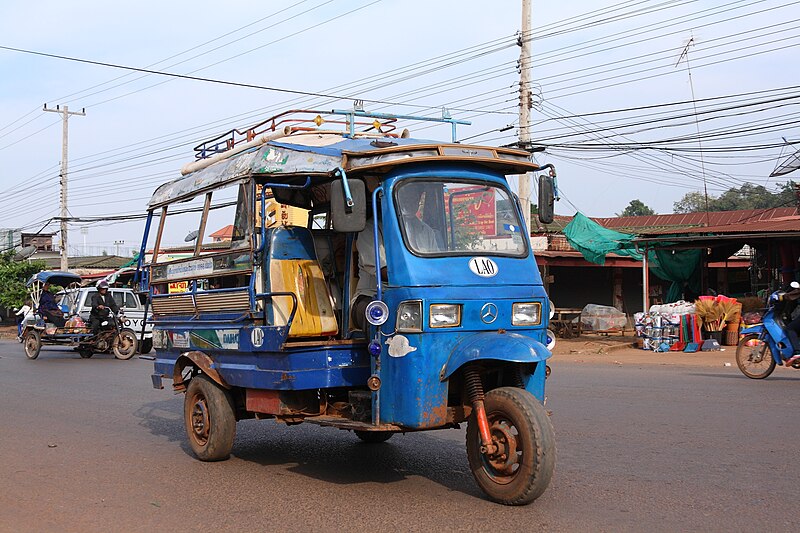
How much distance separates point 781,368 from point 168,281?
11.9 meters

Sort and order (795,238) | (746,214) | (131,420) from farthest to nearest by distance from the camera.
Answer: (746,214)
(795,238)
(131,420)

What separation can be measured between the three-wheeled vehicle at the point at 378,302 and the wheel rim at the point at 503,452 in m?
0.01

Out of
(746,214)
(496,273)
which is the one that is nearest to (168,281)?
(496,273)

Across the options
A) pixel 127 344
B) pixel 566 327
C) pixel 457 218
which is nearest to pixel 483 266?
pixel 457 218

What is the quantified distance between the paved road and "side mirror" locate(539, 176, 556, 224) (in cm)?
209

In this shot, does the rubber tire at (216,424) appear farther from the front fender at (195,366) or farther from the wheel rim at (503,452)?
the wheel rim at (503,452)

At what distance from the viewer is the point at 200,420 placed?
7.75 meters

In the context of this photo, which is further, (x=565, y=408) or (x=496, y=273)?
(x=565, y=408)

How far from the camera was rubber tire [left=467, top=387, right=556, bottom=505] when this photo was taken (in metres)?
5.28

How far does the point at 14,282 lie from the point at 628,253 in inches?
1121

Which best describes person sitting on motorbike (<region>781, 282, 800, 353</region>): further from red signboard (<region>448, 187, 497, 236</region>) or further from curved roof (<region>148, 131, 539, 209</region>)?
red signboard (<region>448, 187, 497, 236</region>)

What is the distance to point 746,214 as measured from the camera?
3594 centimetres

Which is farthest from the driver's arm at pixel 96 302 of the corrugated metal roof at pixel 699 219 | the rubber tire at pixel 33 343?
the corrugated metal roof at pixel 699 219

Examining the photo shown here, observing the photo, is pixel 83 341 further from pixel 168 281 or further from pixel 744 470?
pixel 744 470
